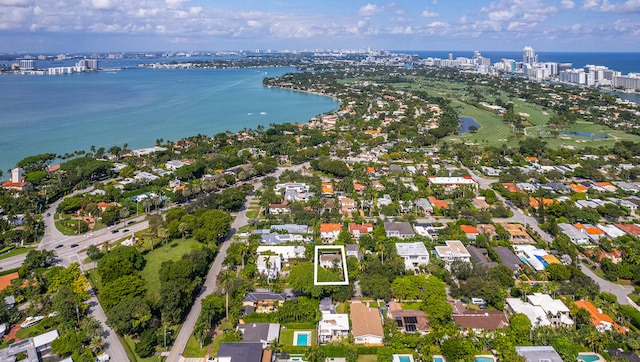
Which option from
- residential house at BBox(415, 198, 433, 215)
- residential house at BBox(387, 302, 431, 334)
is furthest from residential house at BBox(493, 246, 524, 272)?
residential house at BBox(387, 302, 431, 334)

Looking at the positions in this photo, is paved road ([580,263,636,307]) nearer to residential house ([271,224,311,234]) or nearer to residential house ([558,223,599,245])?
residential house ([558,223,599,245])

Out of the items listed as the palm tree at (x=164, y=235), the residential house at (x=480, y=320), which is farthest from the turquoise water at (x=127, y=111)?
the residential house at (x=480, y=320)

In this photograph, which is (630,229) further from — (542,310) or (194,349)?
(194,349)

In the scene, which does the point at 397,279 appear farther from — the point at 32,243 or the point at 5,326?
the point at 32,243

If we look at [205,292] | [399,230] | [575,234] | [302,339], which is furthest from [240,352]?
[575,234]

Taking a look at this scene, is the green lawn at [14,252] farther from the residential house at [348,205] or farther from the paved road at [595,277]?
the paved road at [595,277]

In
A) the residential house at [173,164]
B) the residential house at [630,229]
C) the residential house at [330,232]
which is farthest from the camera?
the residential house at [173,164]
